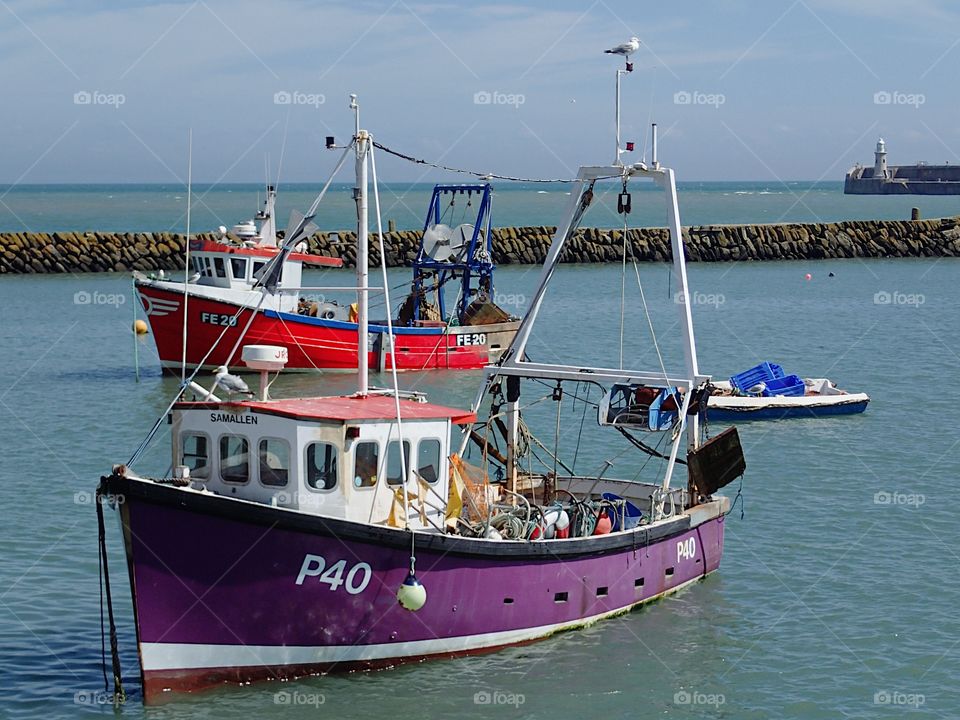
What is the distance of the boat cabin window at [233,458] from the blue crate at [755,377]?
1947cm

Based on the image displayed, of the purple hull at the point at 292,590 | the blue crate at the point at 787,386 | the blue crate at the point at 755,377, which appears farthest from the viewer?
the blue crate at the point at 755,377

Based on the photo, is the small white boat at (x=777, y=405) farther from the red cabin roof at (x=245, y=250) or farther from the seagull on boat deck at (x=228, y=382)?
the seagull on boat deck at (x=228, y=382)

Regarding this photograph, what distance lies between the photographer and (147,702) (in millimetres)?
13109

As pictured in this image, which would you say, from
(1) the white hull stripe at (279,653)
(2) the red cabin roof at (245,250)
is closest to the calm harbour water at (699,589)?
(1) the white hull stripe at (279,653)

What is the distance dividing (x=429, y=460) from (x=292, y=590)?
2.13 metres

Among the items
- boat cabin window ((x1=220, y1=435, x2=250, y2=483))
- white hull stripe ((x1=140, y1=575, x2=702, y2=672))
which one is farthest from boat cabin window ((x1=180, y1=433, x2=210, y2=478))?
white hull stripe ((x1=140, y1=575, x2=702, y2=672))

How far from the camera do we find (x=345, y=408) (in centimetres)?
1387

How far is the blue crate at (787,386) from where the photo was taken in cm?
3109

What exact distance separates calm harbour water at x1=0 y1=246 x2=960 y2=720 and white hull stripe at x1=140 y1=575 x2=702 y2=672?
218 mm

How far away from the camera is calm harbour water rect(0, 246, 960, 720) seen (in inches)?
542

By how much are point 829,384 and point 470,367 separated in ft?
35.0

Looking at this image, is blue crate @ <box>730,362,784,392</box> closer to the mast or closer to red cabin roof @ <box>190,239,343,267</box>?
red cabin roof @ <box>190,239,343,267</box>

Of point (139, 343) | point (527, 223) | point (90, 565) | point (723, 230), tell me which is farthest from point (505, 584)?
point (527, 223)

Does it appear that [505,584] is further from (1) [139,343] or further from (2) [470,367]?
(1) [139,343]
